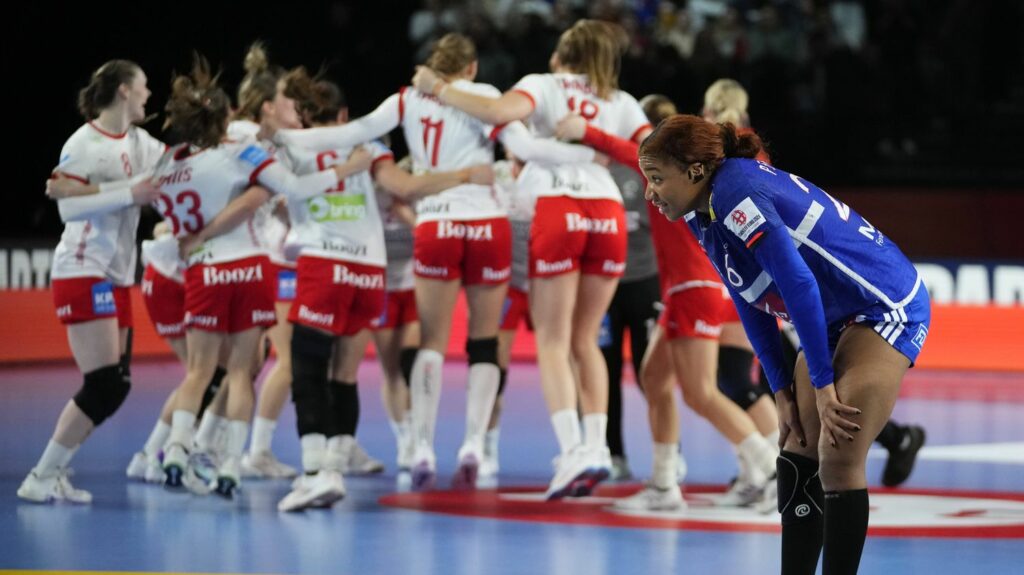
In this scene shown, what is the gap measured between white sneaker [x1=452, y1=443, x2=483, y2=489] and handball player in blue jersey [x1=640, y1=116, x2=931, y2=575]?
10.0 feet

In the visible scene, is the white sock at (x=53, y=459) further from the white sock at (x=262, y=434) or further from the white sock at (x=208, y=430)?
the white sock at (x=262, y=434)

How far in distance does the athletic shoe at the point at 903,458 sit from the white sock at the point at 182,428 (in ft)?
11.2

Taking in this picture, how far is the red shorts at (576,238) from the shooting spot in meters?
7.32

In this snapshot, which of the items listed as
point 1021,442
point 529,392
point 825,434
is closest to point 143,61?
point 529,392

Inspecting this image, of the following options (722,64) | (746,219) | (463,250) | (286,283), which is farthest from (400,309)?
(722,64)

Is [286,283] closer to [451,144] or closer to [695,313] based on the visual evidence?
[451,144]

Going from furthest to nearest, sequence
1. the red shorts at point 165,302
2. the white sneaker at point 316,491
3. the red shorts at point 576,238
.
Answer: the red shorts at point 165,302 < the red shorts at point 576,238 < the white sneaker at point 316,491

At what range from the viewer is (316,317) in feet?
23.5

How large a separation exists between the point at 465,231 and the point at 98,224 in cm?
172

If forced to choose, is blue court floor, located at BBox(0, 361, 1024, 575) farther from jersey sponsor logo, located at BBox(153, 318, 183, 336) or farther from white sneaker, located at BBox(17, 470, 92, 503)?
jersey sponsor logo, located at BBox(153, 318, 183, 336)

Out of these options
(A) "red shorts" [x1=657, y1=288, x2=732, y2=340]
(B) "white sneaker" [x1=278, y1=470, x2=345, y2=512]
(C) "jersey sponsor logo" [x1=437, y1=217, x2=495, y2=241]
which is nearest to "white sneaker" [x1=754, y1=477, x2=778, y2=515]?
(A) "red shorts" [x1=657, y1=288, x2=732, y2=340]

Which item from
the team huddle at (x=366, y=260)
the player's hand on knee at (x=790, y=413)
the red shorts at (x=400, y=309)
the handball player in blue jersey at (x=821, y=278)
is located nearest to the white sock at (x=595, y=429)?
the team huddle at (x=366, y=260)

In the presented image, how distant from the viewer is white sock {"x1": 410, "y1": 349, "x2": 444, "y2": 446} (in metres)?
7.56

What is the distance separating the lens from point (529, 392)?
496 inches
